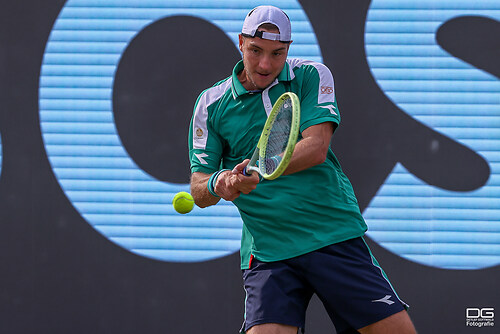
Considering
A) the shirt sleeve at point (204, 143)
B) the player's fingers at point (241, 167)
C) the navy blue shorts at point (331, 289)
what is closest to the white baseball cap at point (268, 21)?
the shirt sleeve at point (204, 143)

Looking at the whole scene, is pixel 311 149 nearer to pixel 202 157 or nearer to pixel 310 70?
pixel 310 70

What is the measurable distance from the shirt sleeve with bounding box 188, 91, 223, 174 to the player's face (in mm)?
278

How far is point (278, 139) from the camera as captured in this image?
2416 millimetres

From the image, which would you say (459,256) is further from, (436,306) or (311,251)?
(311,251)

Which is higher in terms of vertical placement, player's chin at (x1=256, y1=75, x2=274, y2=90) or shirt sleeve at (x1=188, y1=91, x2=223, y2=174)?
player's chin at (x1=256, y1=75, x2=274, y2=90)

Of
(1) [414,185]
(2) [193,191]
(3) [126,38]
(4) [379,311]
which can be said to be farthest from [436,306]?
(3) [126,38]

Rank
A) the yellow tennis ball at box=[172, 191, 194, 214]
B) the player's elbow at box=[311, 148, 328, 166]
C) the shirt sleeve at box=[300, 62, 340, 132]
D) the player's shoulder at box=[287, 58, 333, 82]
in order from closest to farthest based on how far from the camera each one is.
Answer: the player's elbow at box=[311, 148, 328, 166] < the shirt sleeve at box=[300, 62, 340, 132] < the player's shoulder at box=[287, 58, 333, 82] < the yellow tennis ball at box=[172, 191, 194, 214]

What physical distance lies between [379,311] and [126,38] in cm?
268

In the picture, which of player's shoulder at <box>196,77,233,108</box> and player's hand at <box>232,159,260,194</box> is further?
player's shoulder at <box>196,77,233,108</box>

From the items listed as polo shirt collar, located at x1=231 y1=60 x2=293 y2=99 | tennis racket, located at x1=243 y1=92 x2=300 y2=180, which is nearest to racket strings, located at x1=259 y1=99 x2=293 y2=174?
tennis racket, located at x1=243 y1=92 x2=300 y2=180

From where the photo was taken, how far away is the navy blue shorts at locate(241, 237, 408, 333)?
2.59 metres

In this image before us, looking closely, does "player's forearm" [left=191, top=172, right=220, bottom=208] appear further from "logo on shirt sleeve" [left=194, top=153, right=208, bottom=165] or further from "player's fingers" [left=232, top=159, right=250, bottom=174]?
"player's fingers" [left=232, top=159, right=250, bottom=174]

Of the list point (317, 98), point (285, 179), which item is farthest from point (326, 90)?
point (285, 179)

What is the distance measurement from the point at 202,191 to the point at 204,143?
23cm
